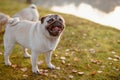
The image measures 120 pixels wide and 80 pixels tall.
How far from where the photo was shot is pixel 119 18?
13.4 m

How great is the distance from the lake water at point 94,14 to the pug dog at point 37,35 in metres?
6.92

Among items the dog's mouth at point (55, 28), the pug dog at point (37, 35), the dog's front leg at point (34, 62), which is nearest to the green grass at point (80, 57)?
the dog's front leg at point (34, 62)

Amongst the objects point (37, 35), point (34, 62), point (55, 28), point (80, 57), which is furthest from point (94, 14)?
point (55, 28)

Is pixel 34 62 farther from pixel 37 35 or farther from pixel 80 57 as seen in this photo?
pixel 80 57

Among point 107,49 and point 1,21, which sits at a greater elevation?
point 1,21

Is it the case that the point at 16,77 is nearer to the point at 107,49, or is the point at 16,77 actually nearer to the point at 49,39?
the point at 49,39

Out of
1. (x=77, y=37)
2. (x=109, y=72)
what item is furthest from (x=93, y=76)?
(x=77, y=37)

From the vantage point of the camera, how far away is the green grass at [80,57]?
20.8 ft

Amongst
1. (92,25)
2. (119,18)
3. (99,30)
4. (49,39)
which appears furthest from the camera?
(119,18)

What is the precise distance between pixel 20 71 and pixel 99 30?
4607 millimetres

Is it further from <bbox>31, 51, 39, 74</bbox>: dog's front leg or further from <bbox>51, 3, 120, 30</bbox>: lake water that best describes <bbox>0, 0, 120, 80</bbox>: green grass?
<bbox>51, 3, 120, 30</bbox>: lake water

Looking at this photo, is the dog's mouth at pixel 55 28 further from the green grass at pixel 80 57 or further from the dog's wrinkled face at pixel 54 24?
the green grass at pixel 80 57

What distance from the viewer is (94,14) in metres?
15.0

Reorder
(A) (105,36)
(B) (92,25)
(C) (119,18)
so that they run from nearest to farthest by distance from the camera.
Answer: (A) (105,36), (B) (92,25), (C) (119,18)
